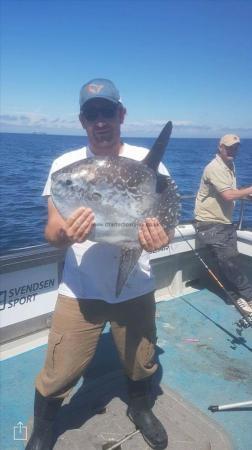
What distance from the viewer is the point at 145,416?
2.87 meters

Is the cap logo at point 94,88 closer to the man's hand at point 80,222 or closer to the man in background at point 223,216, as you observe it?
the man's hand at point 80,222

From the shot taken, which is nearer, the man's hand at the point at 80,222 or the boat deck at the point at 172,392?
the man's hand at the point at 80,222

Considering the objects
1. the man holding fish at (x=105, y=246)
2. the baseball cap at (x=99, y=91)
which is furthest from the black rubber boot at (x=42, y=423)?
the baseball cap at (x=99, y=91)

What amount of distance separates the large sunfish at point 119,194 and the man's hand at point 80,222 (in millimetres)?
44

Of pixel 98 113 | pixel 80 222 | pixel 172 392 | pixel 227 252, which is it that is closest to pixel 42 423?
pixel 172 392

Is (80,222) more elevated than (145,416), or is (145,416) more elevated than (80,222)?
(80,222)

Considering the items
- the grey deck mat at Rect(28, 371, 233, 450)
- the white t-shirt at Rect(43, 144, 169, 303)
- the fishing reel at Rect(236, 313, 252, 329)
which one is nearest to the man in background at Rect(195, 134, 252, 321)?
the fishing reel at Rect(236, 313, 252, 329)

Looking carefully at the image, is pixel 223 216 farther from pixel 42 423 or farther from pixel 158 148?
pixel 42 423

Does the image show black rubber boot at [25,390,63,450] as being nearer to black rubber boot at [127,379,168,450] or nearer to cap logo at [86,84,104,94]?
black rubber boot at [127,379,168,450]

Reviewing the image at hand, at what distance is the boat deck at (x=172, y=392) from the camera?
2.86 meters

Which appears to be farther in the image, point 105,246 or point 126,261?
point 105,246

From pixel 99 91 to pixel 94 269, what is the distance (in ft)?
3.66

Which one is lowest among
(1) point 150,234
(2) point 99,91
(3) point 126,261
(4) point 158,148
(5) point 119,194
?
(3) point 126,261

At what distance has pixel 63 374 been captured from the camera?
101 inches
